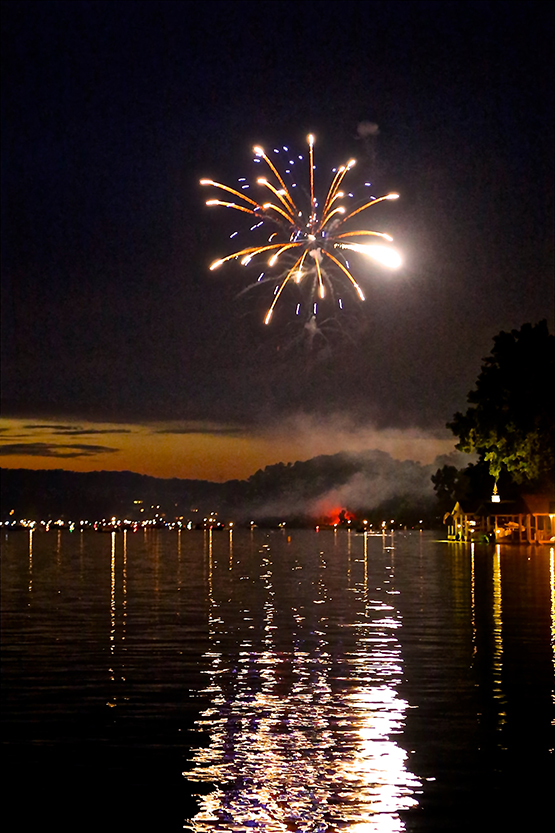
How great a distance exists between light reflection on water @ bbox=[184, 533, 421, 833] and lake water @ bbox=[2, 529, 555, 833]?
0.04 m

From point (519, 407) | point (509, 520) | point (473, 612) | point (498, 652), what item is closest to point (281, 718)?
point (498, 652)

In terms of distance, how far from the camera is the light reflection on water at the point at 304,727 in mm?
14516

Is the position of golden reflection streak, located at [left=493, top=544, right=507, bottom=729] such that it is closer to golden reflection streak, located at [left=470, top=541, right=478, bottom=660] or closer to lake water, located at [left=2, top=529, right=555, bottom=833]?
lake water, located at [left=2, top=529, right=555, bottom=833]

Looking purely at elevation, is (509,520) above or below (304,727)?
above

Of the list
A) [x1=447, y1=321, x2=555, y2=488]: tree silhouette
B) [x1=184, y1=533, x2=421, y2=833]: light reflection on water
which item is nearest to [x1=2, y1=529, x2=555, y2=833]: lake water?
[x1=184, y1=533, x2=421, y2=833]: light reflection on water

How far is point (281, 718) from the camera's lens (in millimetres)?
20750

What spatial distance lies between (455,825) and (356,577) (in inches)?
2192

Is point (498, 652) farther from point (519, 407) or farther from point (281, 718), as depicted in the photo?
point (519, 407)

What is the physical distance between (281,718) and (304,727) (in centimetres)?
102

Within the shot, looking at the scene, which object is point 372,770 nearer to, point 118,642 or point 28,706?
point 28,706

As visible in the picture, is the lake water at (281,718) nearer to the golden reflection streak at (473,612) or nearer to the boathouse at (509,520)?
the golden reflection streak at (473,612)

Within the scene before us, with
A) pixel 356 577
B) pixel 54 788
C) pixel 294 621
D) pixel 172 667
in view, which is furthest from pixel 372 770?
pixel 356 577

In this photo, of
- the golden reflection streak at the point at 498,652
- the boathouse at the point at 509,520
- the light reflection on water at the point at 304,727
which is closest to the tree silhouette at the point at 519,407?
the boathouse at the point at 509,520

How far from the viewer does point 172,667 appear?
27.6 m
